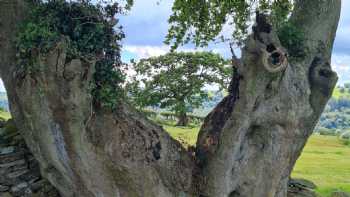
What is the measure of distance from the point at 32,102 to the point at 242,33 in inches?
263

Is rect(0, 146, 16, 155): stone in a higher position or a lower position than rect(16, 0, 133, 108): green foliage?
lower

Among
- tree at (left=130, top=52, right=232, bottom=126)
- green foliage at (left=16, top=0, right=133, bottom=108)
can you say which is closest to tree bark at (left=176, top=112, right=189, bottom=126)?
tree at (left=130, top=52, right=232, bottom=126)

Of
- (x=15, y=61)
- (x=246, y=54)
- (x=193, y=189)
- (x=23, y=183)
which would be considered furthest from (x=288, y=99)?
(x=23, y=183)

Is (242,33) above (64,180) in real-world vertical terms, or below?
above

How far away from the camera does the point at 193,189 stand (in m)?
7.84

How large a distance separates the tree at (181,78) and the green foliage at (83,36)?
70.8ft

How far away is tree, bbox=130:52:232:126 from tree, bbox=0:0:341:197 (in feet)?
69.0

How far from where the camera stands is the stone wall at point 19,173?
8047 mm

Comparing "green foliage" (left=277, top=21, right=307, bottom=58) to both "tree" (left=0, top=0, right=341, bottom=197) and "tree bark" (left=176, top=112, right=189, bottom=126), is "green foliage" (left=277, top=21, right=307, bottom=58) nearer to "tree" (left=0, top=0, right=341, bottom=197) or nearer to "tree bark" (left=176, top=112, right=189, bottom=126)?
"tree" (left=0, top=0, right=341, bottom=197)

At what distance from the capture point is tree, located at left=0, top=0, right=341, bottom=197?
263 inches

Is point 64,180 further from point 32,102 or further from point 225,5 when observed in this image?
point 225,5

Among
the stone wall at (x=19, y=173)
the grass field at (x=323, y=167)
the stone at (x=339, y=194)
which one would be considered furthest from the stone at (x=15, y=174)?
the stone at (x=339, y=194)

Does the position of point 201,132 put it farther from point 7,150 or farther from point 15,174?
point 7,150

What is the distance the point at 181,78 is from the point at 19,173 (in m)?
23.5
